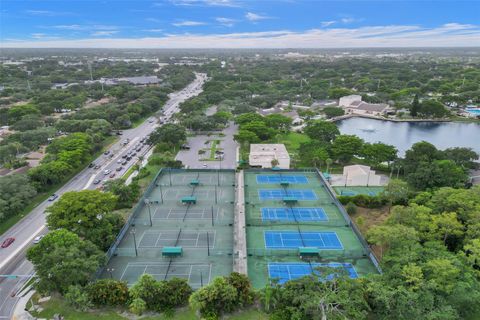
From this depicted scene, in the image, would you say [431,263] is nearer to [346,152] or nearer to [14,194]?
[346,152]

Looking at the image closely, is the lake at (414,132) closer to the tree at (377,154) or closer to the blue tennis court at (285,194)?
the tree at (377,154)

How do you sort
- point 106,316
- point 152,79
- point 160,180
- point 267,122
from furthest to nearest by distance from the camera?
1. point 152,79
2. point 267,122
3. point 160,180
4. point 106,316

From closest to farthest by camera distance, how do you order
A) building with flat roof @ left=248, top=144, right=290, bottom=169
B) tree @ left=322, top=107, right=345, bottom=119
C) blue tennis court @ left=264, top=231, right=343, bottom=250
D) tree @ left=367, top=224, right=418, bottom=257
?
tree @ left=367, top=224, right=418, bottom=257 → blue tennis court @ left=264, top=231, right=343, bottom=250 → building with flat roof @ left=248, top=144, right=290, bottom=169 → tree @ left=322, top=107, right=345, bottom=119

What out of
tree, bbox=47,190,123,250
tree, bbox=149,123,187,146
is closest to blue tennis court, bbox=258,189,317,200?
tree, bbox=47,190,123,250

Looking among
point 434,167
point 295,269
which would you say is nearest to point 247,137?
point 434,167

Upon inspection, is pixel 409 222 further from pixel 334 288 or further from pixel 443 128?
pixel 443 128

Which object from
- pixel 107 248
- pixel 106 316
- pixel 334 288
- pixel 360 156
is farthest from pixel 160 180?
pixel 360 156

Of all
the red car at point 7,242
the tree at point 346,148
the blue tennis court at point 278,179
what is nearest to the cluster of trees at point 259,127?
the tree at point 346,148

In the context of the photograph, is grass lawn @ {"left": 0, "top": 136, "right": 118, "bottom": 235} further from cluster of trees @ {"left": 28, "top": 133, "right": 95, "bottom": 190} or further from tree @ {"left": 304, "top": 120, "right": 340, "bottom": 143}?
tree @ {"left": 304, "top": 120, "right": 340, "bottom": 143}
